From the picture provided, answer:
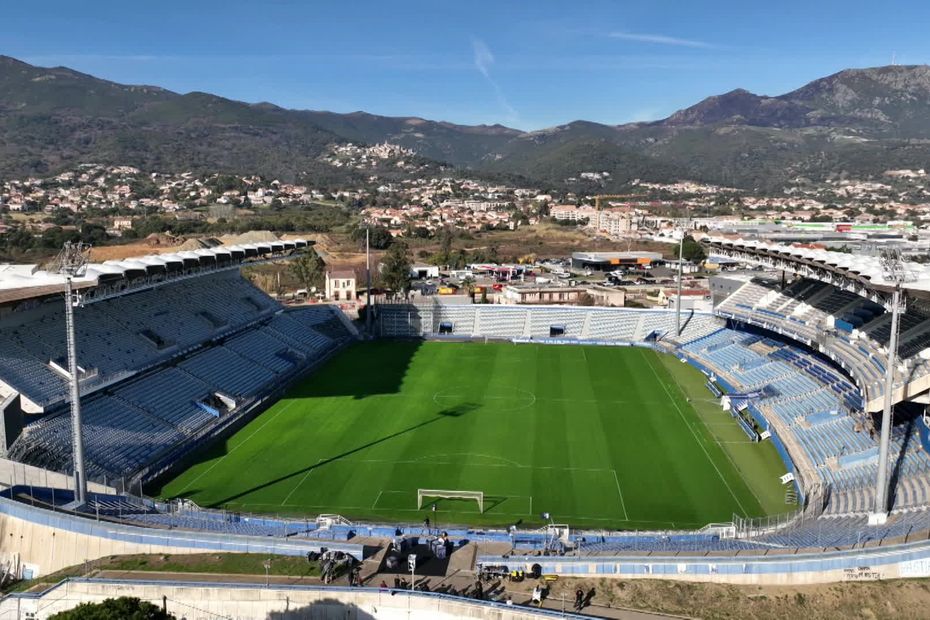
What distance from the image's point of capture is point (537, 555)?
57.6ft

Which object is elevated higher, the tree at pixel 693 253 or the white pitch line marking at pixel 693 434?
the tree at pixel 693 253

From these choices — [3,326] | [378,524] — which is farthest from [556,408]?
[3,326]

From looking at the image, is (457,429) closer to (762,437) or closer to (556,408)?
(556,408)

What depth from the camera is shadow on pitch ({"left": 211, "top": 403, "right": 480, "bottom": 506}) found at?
23344mm

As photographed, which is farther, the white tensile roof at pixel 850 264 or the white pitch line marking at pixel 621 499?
the white tensile roof at pixel 850 264

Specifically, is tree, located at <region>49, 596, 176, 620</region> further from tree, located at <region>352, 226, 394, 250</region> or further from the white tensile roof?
tree, located at <region>352, 226, 394, 250</region>

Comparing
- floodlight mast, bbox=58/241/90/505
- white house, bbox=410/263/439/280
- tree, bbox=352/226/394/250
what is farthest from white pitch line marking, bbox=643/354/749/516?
tree, bbox=352/226/394/250

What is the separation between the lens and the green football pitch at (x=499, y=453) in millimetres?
22453

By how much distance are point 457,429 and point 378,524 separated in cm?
1027

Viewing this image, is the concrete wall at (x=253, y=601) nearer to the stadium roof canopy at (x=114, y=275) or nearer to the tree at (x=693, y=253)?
the stadium roof canopy at (x=114, y=275)

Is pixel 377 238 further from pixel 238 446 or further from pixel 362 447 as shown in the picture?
pixel 362 447

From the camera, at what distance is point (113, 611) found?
12.2m

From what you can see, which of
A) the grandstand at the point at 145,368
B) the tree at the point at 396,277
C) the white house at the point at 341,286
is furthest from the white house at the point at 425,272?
the grandstand at the point at 145,368

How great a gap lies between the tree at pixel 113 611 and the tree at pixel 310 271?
5445cm
